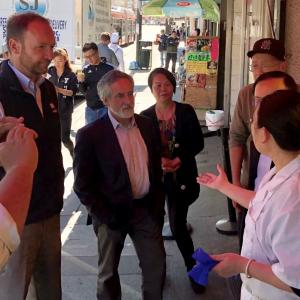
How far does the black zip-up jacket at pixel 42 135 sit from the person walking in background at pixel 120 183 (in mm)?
217

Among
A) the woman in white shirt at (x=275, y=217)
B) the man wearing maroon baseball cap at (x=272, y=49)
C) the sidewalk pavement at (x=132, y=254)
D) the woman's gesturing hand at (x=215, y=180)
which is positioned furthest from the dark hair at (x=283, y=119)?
the sidewalk pavement at (x=132, y=254)

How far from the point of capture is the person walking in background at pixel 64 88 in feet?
26.0

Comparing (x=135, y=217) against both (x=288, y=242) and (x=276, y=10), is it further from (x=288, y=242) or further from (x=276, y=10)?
(x=276, y=10)

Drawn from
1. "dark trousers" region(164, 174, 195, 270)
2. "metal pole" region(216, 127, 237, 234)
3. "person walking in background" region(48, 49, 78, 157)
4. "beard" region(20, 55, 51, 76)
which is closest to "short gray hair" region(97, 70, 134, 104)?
"beard" region(20, 55, 51, 76)

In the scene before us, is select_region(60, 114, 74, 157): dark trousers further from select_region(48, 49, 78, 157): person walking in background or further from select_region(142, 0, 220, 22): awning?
select_region(142, 0, 220, 22): awning

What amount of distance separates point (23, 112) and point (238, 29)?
7.25 meters

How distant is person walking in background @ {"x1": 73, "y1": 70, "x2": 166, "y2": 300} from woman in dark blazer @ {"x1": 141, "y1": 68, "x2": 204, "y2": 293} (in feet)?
2.11

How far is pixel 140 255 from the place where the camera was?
3389 millimetres

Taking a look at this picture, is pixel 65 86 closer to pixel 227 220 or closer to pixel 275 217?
pixel 227 220

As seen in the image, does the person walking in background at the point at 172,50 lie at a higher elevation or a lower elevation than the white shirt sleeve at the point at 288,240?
higher

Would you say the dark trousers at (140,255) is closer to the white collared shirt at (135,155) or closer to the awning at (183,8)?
the white collared shirt at (135,155)

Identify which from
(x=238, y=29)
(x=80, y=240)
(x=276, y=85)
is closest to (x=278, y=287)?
(x=276, y=85)

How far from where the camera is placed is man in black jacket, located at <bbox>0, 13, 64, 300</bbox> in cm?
281

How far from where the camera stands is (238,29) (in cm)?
943
